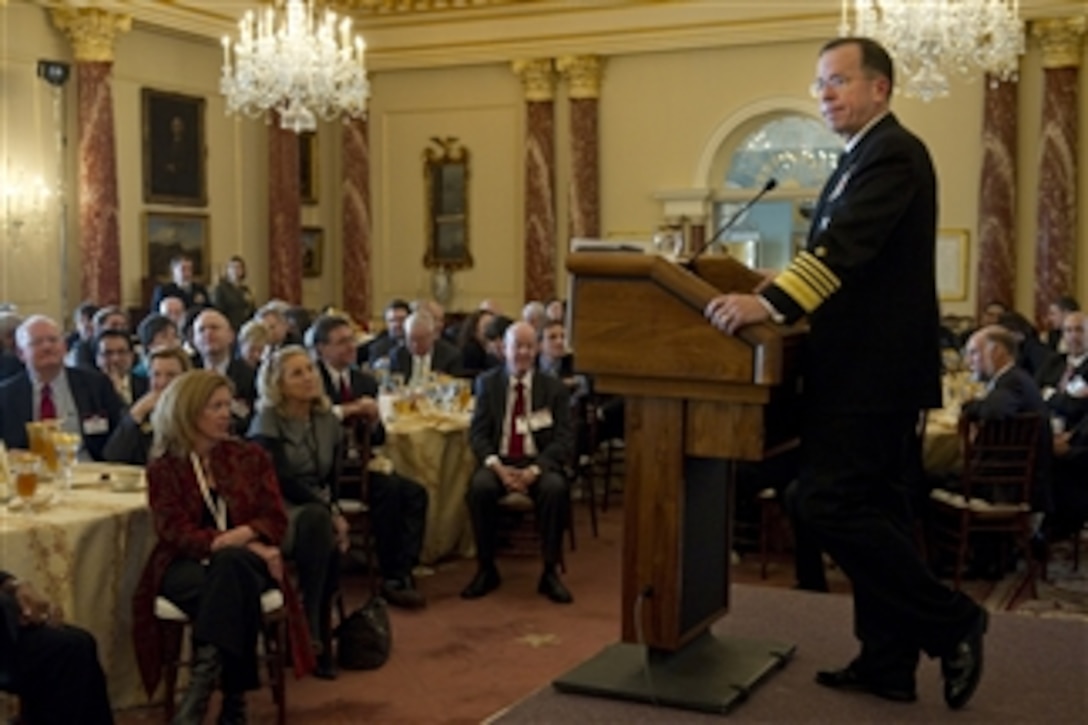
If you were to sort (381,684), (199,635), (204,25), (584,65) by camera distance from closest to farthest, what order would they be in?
(199,635) → (381,684) → (204,25) → (584,65)

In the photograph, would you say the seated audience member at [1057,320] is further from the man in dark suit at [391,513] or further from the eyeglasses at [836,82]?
the eyeglasses at [836,82]

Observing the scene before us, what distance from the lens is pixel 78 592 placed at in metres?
4.53

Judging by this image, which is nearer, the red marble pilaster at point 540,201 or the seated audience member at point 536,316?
the seated audience member at point 536,316

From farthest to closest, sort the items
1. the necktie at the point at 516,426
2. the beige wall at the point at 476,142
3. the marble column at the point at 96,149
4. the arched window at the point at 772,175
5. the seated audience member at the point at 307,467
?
the arched window at the point at 772,175 → the beige wall at the point at 476,142 → the marble column at the point at 96,149 → the necktie at the point at 516,426 → the seated audience member at the point at 307,467

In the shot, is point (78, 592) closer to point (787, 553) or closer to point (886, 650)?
point (886, 650)

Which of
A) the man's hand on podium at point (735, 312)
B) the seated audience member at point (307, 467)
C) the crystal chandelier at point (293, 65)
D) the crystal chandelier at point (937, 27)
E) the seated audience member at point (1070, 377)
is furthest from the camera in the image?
the crystal chandelier at point (293, 65)

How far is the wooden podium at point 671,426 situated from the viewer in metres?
2.95

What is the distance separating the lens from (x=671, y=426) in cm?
308

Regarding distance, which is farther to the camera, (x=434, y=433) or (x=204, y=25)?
(x=204, y=25)

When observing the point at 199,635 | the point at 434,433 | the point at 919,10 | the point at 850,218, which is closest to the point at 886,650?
→ the point at 850,218

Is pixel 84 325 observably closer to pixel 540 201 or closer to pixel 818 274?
pixel 540 201

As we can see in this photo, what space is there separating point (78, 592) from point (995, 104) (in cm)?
1126

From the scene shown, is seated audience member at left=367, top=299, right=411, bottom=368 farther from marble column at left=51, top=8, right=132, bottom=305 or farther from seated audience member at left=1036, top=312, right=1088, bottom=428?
Result: seated audience member at left=1036, top=312, right=1088, bottom=428

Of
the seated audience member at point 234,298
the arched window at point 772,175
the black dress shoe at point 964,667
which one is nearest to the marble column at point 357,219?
the seated audience member at point 234,298
